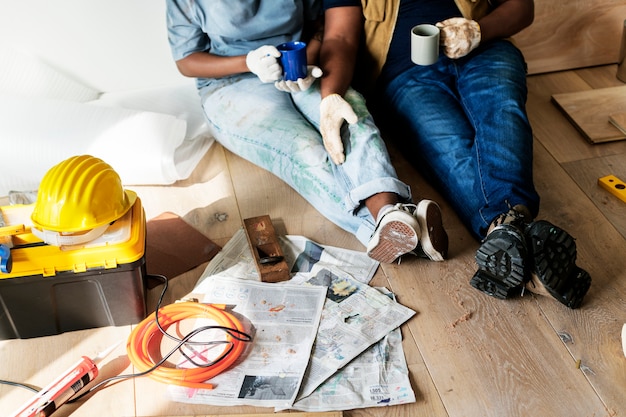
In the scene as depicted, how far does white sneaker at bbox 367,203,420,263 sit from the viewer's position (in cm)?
164

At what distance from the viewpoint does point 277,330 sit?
1596 mm

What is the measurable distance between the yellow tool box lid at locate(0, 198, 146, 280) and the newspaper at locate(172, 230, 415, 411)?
0.88 ft

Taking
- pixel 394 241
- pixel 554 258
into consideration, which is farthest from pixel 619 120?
pixel 394 241

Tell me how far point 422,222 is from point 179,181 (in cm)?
84

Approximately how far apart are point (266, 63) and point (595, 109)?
3.79 ft

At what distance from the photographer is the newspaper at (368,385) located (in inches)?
56.0

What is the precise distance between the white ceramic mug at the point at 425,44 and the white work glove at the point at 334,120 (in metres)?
0.24

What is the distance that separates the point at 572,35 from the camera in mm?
2549

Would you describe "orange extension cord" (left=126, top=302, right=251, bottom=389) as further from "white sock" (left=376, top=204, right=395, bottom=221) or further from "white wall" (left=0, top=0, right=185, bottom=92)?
"white wall" (left=0, top=0, right=185, bottom=92)

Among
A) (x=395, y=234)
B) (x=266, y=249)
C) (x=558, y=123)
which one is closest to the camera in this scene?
(x=395, y=234)

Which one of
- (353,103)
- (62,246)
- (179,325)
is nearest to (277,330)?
(179,325)

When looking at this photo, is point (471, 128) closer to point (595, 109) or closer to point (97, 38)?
point (595, 109)

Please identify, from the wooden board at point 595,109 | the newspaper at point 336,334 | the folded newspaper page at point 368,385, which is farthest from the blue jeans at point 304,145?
the wooden board at point 595,109

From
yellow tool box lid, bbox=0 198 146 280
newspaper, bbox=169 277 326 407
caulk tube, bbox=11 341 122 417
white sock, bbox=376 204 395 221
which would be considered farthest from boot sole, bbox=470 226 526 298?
caulk tube, bbox=11 341 122 417
